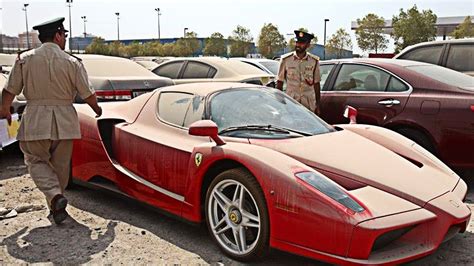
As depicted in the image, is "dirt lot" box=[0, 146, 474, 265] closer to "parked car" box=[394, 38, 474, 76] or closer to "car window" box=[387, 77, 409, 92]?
"car window" box=[387, 77, 409, 92]

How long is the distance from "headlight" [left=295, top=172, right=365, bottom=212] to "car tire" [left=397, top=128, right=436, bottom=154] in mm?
2530

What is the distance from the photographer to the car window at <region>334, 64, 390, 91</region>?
567 centimetres

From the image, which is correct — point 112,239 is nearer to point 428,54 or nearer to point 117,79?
point 117,79

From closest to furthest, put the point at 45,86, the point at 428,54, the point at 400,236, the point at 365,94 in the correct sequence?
the point at 400,236 → the point at 45,86 → the point at 365,94 → the point at 428,54

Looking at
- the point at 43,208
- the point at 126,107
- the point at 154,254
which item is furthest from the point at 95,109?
the point at 154,254

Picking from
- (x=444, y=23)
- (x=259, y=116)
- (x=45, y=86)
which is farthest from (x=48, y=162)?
(x=444, y=23)

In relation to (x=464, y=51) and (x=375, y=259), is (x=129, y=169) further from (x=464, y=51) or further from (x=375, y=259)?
(x=464, y=51)

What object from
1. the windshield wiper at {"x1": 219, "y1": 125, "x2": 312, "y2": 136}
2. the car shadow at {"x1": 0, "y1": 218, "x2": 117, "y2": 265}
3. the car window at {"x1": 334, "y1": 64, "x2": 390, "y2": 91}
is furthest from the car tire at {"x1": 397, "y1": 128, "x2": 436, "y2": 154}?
the car shadow at {"x1": 0, "y1": 218, "x2": 117, "y2": 265}

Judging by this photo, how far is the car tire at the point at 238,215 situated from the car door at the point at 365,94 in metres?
2.74

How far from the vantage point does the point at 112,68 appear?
24.6 ft

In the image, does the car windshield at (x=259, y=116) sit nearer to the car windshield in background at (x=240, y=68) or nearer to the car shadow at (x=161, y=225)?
the car shadow at (x=161, y=225)

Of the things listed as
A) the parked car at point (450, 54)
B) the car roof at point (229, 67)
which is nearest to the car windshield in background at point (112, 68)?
the car roof at point (229, 67)

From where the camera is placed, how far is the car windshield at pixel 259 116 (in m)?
3.72

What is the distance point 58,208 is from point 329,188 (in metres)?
2.29
